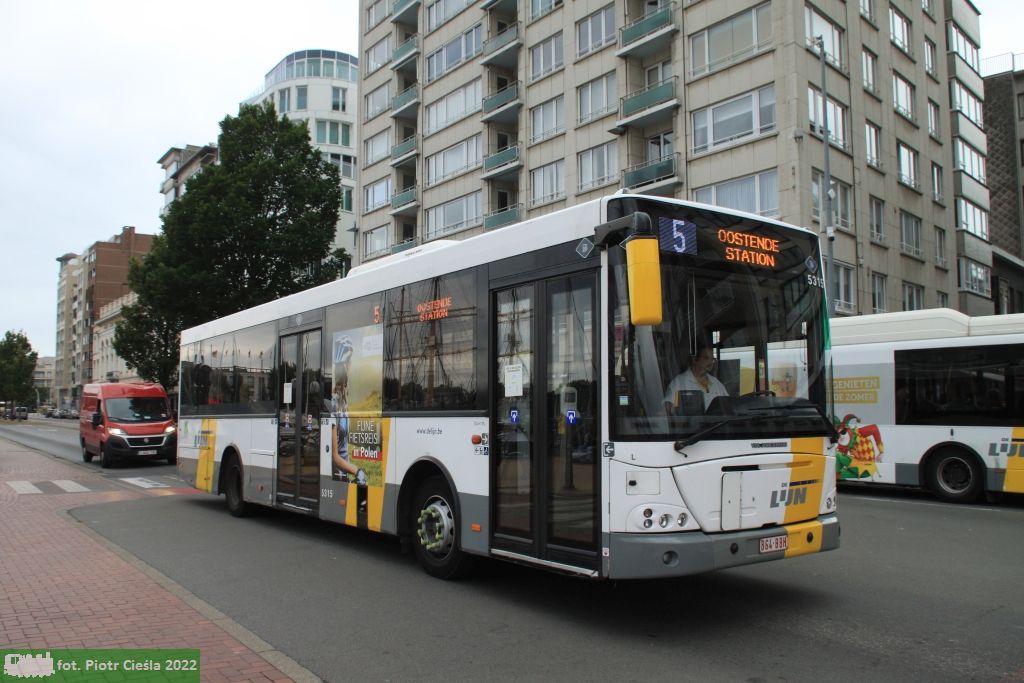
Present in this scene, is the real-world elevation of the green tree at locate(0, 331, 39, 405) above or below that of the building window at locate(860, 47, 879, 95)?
below

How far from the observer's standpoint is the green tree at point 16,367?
10294 cm

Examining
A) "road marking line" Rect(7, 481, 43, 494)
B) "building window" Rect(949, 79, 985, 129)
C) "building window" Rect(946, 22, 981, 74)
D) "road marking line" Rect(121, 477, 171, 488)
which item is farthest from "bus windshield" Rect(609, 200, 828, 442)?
"building window" Rect(946, 22, 981, 74)

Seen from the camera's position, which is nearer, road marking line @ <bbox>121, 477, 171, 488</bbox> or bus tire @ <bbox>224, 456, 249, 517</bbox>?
bus tire @ <bbox>224, 456, 249, 517</bbox>

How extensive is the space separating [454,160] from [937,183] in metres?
24.0

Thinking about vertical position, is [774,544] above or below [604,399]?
below

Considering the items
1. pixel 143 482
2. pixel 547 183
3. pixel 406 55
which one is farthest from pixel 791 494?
pixel 406 55

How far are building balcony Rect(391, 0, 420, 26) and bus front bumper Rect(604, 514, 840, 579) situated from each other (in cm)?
4723

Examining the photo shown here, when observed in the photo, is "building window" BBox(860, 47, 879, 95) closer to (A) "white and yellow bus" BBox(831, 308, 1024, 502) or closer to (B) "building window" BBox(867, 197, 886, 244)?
(B) "building window" BBox(867, 197, 886, 244)

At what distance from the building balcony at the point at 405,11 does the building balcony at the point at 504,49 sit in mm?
9215

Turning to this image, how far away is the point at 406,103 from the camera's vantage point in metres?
47.8

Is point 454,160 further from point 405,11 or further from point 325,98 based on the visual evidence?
point 325,98

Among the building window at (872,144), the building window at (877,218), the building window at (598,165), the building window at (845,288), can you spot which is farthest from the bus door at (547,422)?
the building window at (872,144)

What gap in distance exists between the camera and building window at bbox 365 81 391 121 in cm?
5066

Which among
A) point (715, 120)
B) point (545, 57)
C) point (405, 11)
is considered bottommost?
point (715, 120)
